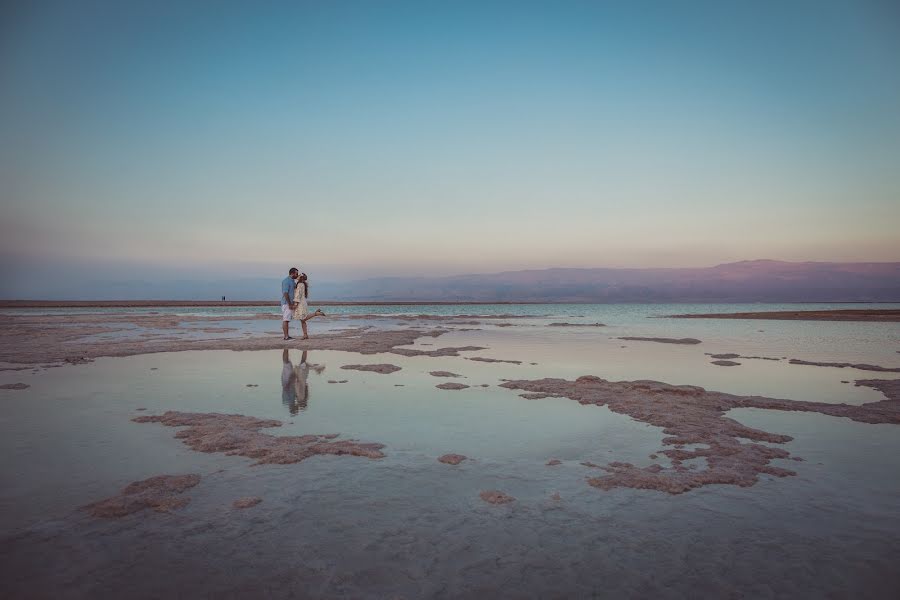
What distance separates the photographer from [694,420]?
27.6 feet

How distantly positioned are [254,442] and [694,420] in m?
7.50

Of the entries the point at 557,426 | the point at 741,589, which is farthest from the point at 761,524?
the point at 557,426

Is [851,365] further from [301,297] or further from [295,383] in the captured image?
[301,297]

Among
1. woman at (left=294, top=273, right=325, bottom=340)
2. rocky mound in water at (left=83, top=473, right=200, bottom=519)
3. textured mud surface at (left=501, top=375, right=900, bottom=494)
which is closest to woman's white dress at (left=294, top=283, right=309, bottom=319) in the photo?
woman at (left=294, top=273, right=325, bottom=340)

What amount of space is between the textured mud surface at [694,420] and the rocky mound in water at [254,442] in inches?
138

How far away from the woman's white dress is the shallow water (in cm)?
1222

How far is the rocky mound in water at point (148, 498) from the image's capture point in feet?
15.4

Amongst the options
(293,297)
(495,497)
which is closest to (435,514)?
(495,497)

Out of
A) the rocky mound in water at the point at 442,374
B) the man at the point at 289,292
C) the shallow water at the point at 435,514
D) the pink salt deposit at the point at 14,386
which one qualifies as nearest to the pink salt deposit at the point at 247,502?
the shallow water at the point at 435,514

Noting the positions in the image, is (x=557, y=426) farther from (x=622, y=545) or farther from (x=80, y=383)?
(x=80, y=383)

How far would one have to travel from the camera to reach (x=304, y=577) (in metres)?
3.64

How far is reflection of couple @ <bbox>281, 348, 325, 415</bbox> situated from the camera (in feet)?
31.3

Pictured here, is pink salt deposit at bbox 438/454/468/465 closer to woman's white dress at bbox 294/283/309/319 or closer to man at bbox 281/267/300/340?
man at bbox 281/267/300/340

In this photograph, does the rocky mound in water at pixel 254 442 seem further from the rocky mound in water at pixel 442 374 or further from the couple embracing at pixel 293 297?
the couple embracing at pixel 293 297
